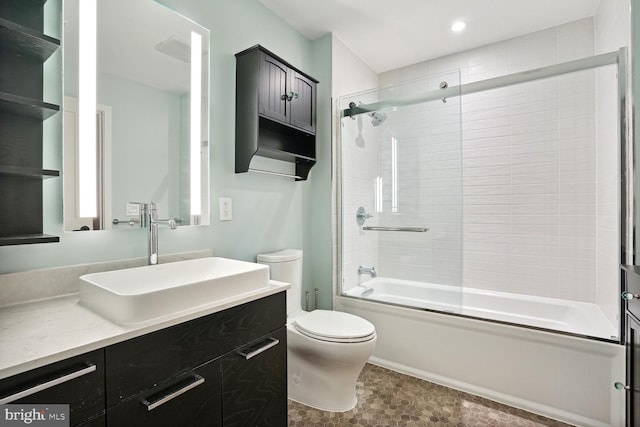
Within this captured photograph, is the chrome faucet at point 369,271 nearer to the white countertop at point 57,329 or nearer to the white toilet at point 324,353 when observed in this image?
the white toilet at point 324,353

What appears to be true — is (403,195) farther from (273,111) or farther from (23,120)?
(23,120)

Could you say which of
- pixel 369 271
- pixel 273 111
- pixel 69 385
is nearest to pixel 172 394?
pixel 69 385

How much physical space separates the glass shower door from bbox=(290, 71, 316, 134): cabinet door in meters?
0.35

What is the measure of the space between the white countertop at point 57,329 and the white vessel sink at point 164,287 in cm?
3

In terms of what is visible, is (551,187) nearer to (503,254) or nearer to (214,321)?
(503,254)

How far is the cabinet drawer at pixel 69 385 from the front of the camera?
0.71 metres

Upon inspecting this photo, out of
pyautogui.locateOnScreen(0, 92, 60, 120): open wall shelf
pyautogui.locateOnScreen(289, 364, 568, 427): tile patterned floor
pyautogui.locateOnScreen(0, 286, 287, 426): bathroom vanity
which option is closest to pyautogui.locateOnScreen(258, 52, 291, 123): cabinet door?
pyautogui.locateOnScreen(0, 92, 60, 120): open wall shelf

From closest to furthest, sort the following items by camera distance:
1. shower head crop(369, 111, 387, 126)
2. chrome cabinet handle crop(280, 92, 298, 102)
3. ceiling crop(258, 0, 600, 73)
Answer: chrome cabinet handle crop(280, 92, 298, 102), ceiling crop(258, 0, 600, 73), shower head crop(369, 111, 387, 126)

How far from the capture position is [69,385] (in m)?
0.78

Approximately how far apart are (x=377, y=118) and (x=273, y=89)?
37.2 inches

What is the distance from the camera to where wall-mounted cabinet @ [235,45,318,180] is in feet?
6.12

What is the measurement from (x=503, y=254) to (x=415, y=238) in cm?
82

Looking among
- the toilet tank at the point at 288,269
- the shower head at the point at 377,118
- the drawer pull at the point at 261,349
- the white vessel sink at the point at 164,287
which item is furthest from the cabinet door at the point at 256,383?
the shower head at the point at 377,118

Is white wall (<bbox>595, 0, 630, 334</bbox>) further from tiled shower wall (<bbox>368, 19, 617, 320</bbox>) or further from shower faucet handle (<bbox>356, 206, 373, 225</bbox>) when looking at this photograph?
shower faucet handle (<bbox>356, 206, 373, 225</bbox>)
